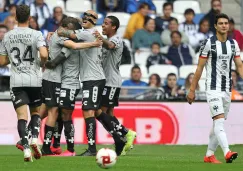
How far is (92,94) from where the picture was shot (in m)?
14.0

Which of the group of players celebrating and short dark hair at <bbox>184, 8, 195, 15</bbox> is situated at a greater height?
short dark hair at <bbox>184, 8, 195, 15</bbox>

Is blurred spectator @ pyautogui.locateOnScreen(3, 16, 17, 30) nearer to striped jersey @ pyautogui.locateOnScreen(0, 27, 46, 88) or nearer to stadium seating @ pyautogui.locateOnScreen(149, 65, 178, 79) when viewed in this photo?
stadium seating @ pyautogui.locateOnScreen(149, 65, 178, 79)

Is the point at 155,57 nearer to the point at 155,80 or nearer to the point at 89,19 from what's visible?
the point at 155,80

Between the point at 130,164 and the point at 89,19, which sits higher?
the point at 89,19

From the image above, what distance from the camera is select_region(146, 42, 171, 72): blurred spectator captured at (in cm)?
2117

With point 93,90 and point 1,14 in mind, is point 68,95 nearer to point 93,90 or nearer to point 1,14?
point 93,90

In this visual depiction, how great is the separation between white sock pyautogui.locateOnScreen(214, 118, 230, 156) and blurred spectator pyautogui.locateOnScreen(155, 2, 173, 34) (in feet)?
32.6

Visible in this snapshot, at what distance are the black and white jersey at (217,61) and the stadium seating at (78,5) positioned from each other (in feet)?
34.1

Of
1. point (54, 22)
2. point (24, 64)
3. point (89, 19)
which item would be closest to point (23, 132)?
point (24, 64)

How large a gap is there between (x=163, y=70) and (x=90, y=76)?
7065mm

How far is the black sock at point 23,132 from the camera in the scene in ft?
40.3

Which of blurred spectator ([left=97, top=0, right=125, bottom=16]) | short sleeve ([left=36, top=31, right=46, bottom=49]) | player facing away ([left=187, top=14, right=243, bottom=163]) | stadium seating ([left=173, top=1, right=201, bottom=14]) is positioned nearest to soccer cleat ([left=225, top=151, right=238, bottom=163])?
player facing away ([left=187, top=14, right=243, bottom=163])

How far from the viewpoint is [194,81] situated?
12.8 meters

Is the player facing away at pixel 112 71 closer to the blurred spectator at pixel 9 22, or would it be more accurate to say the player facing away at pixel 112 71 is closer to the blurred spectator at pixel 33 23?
the blurred spectator at pixel 33 23
